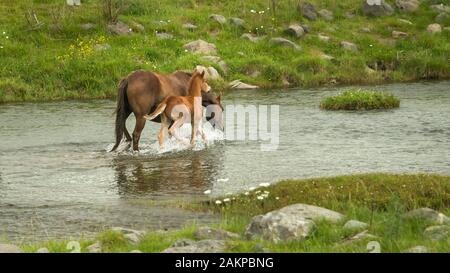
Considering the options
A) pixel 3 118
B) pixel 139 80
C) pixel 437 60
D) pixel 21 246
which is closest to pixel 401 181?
pixel 21 246

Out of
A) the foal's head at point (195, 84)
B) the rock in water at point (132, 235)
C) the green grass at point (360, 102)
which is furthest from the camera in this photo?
the green grass at point (360, 102)

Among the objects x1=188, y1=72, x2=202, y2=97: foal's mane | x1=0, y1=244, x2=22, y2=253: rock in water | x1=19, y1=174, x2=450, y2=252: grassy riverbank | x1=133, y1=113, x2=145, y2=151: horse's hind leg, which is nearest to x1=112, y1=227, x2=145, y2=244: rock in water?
x1=19, y1=174, x2=450, y2=252: grassy riverbank

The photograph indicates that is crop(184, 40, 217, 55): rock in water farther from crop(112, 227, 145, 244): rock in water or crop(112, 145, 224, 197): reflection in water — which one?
crop(112, 227, 145, 244): rock in water

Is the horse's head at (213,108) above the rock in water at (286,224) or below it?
below

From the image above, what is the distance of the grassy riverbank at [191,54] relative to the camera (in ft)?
95.0

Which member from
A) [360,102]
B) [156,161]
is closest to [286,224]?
[156,161]

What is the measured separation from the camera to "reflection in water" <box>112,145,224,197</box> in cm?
1486

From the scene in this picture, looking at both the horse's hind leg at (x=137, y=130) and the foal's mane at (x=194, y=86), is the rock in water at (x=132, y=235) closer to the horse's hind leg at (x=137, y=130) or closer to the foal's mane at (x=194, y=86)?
the horse's hind leg at (x=137, y=130)

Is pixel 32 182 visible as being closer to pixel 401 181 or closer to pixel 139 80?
pixel 139 80

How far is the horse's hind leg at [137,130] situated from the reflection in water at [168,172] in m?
0.56

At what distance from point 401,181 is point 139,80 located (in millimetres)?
7311

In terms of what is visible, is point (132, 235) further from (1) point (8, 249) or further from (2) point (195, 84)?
(2) point (195, 84)

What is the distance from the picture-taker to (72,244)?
9703mm

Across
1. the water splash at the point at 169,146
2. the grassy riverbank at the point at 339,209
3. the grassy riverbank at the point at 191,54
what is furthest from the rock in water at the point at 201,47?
the grassy riverbank at the point at 339,209
